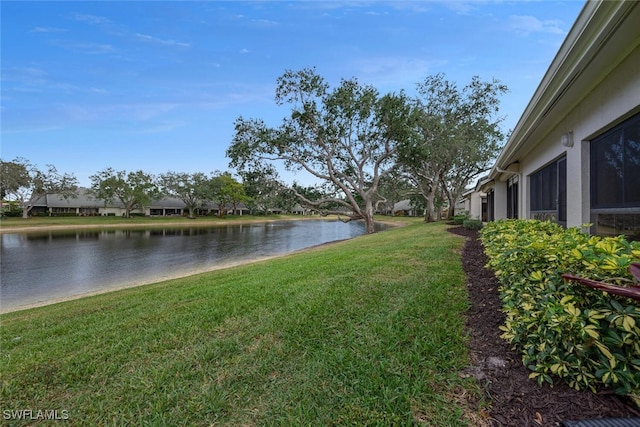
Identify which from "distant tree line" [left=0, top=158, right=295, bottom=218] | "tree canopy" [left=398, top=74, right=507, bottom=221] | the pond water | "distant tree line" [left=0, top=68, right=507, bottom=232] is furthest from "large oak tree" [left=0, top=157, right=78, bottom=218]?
"tree canopy" [left=398, top=74, right=507, bottom=221]

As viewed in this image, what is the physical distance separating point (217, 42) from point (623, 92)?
39.5ft

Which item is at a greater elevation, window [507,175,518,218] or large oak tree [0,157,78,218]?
large oak tree [0,157,78,218]

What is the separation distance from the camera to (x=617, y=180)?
12.4 feet

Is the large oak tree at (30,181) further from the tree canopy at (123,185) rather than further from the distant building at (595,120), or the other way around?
the distant building at (595,120)

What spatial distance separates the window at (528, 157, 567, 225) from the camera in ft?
18.4

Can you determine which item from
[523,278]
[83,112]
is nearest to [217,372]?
[523,278]

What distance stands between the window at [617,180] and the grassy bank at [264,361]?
2045 mm

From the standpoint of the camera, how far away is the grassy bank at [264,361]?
6.67 ft

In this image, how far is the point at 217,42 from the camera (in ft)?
37.4

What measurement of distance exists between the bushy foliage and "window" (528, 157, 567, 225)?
384 centimetres

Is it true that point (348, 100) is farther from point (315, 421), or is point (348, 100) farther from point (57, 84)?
point (315, 421)

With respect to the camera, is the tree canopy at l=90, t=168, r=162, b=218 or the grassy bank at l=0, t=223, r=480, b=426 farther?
the tree canopy at l=90, t=168, r=162, b=218

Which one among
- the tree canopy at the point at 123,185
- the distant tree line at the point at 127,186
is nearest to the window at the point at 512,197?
the distant tree line at the point at 127,186

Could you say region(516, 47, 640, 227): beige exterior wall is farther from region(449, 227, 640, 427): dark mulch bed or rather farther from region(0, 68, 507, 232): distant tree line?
region(0, 68, 507, 232): distant tree line
